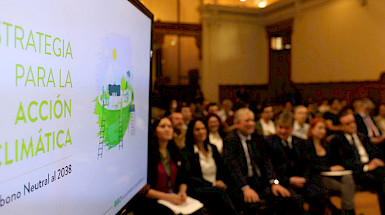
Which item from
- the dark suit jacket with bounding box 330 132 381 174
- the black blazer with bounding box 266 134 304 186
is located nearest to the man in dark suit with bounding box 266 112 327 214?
the black blazer with bounding box 266 134 304 186

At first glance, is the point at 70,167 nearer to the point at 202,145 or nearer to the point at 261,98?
the point at 202,145

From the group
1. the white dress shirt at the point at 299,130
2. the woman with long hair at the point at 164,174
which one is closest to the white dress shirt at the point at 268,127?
the white dress shirt at the point at 299,130

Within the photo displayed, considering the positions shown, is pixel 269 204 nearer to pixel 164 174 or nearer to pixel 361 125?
pixel 164 174

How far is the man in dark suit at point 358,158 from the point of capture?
160 inches

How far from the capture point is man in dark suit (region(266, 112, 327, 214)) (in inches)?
142

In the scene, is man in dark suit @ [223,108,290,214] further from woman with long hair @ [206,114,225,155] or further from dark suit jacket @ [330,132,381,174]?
dark suit jacket @ [330,132,381,174]

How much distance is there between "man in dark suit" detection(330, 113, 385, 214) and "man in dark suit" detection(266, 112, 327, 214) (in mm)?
594

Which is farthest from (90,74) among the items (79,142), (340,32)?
(340,32)

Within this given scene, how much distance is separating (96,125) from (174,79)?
11.1 meters

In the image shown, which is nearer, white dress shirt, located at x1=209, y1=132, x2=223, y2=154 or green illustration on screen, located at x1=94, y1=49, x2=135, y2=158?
green illustration on screen, located at x1=94, y1=49, x2=135, y2=158

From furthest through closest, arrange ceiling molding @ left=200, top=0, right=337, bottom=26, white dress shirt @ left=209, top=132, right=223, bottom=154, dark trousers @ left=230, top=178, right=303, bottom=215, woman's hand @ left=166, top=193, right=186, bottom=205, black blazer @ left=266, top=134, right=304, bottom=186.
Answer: ceiling molding @ left=200, top=0, right=337, bottom=26
white dress shirt @ left=209, top=132, right=223, bottom=154
black blazer @ left=266, top=134, right=304, bottom=186
dark trousers @ left=230, top=178, right=303, bottom=215
woman's hand @ left=166, top=193, right=186, bottom=205

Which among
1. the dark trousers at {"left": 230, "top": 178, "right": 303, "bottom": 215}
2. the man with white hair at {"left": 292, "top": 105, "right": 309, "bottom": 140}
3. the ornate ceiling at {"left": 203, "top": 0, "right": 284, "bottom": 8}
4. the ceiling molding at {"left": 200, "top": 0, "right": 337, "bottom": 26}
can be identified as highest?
the ornate ceiling at {"left": 203, "top": 0, "right": 284, "bottom": 8}

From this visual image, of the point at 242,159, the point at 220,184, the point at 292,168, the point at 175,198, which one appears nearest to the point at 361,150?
the point at 292,168

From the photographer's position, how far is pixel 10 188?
886 millimetres
